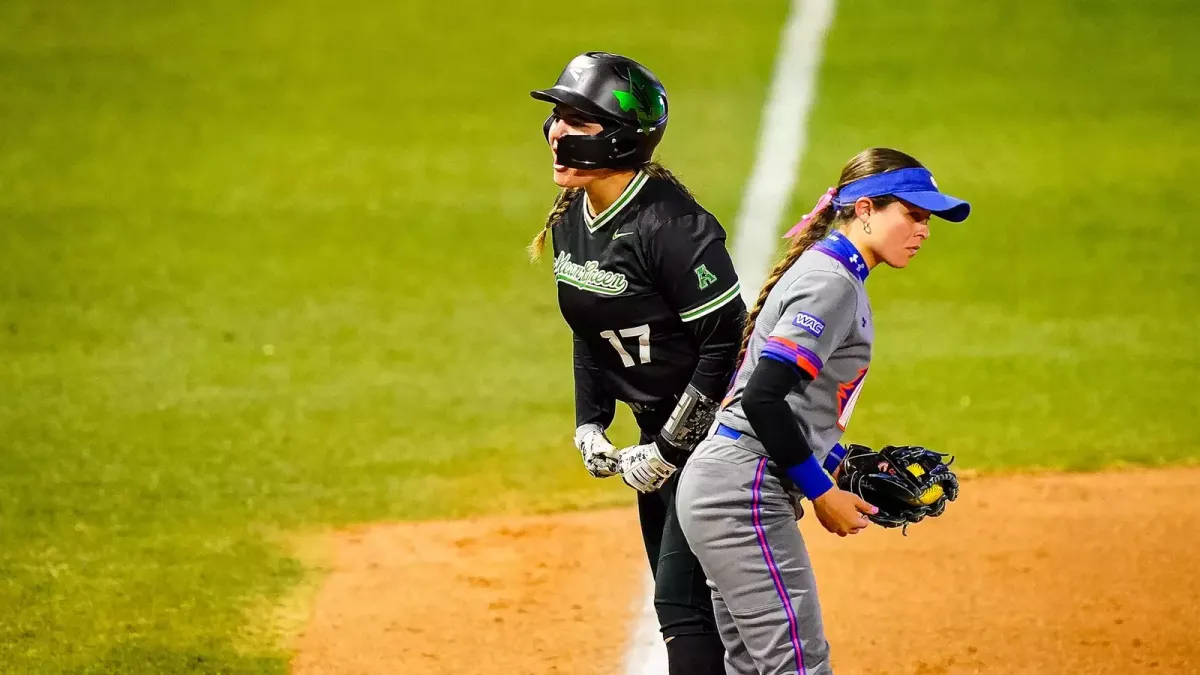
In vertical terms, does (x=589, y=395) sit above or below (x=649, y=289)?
below

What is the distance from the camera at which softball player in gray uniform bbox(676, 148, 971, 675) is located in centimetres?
368

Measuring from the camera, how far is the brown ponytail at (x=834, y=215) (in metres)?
3.78

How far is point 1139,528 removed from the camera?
609 cm

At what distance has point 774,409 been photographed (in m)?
3.56

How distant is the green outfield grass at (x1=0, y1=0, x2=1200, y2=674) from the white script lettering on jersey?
1.94 m

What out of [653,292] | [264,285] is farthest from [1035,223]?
[653,292]

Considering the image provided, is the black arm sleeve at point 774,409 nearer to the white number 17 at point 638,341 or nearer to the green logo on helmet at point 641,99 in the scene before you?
the white number 17 at point 638,341

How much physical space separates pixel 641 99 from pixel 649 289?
55 centimetres

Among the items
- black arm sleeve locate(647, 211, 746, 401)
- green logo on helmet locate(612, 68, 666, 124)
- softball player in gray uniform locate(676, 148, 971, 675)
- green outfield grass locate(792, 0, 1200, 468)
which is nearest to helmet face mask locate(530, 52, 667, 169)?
green logo on helmet locate(612, 68, 666, 124)

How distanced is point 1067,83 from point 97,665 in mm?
8290

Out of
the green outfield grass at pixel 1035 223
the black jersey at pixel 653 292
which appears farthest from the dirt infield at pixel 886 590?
the black jersey at pixel 653 292

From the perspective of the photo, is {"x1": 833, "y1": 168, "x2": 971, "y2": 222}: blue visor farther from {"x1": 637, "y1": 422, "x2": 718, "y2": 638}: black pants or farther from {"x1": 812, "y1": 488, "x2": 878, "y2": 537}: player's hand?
{"x1": 637, "y1": 422, "x2": 718, "y2": 638}: black pants

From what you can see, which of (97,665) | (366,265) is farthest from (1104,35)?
(97,665)

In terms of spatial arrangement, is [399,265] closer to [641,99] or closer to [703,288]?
[641,99]
